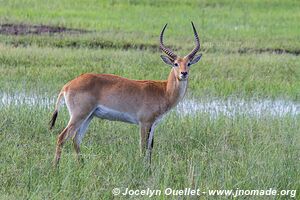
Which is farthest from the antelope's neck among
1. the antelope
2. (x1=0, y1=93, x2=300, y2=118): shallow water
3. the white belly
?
(x1=0, y1=93, x2=300, y2=118): shallow water

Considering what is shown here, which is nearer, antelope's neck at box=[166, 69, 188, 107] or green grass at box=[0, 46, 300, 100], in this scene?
antelope's neck at box=[166, 69, 188, 107]

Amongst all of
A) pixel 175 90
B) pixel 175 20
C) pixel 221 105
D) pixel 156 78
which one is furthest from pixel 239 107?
pixel 175 20

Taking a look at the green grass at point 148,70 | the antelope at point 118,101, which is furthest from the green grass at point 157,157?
the green grass at point 148,70

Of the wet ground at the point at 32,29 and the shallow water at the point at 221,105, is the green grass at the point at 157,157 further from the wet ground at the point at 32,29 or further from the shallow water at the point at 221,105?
the wet ground at the point at 32,29

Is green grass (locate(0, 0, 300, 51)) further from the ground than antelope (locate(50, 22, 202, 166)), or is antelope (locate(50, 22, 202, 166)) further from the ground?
antelope (locate(50, 22, 202, 166))

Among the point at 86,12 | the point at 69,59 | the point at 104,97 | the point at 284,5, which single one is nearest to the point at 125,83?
the point at 104,97

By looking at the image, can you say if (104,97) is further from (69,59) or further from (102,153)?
(69,59)

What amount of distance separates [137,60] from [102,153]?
6.22 meters

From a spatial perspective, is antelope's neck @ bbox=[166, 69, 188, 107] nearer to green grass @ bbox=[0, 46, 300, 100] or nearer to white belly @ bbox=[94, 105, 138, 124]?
white belly @ bbox=[94, 105, 138, 124]

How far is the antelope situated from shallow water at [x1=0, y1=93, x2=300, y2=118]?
1475 mm

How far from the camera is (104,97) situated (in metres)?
7.21

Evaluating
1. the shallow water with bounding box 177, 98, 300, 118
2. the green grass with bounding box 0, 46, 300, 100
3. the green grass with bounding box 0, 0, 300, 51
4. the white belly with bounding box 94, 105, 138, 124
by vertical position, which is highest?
the white belly with bounding box 94, 105, 138, 124

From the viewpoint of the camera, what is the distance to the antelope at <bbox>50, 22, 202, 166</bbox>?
7.09 metres

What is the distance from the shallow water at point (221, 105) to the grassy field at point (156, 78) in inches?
6.1
